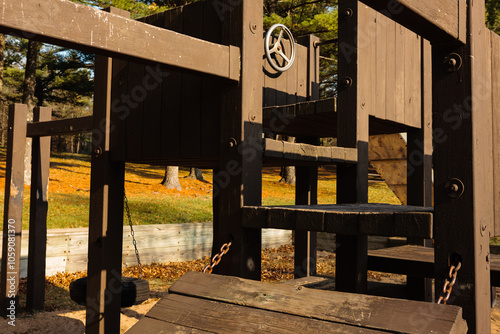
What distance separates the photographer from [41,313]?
6051 millimetres

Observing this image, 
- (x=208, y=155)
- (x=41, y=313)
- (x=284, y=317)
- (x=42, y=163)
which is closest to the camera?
(x=284, y=317)

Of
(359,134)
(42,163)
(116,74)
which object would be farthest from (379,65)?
(42,163)

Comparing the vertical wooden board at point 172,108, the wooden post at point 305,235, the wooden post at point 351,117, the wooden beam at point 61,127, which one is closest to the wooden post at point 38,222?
the wooden beam at point 61,127

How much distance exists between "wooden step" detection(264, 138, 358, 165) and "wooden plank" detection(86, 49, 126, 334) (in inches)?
56.3

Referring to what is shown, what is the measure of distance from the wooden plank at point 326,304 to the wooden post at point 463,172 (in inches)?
14.1

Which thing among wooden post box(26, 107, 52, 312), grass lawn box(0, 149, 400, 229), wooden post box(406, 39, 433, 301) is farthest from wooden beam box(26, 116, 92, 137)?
grass lawn box(0, 149, 400, 229)

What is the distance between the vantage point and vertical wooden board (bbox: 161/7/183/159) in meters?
3.53

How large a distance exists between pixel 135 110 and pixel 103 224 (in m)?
0.98

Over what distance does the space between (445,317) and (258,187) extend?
1.53m

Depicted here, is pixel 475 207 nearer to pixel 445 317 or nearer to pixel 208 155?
pixel 445 317

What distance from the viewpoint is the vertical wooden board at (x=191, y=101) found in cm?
337

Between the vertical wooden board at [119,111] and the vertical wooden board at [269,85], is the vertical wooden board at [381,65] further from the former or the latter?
the vertical wooden board at [119,111]

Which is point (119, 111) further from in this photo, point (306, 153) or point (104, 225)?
point (306, 153)

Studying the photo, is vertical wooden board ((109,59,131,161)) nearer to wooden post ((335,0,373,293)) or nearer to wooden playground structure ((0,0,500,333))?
wooden playground structure ((0,0,500,333))
